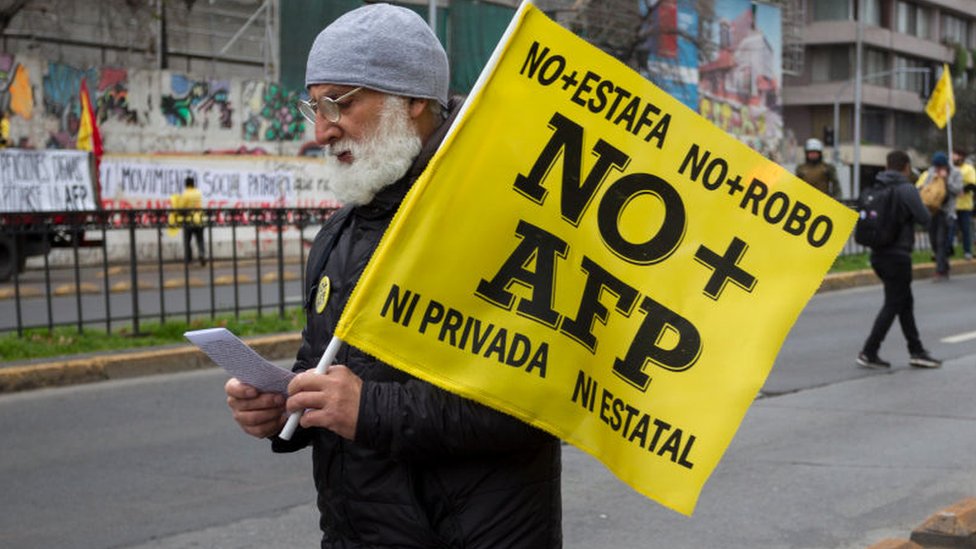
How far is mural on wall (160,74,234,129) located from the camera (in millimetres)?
27688

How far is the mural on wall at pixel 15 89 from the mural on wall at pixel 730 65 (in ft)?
83.9

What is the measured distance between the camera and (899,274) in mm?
11148

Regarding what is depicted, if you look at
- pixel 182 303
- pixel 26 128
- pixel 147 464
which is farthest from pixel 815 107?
pixel 147 464

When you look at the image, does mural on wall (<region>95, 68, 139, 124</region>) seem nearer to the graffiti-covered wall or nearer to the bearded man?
the graffiti-covered wall

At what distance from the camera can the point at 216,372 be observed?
1115 cm

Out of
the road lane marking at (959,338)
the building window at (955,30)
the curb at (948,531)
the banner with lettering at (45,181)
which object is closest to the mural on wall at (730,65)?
the banner with lettering at (45,181)

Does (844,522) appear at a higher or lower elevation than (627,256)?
lower

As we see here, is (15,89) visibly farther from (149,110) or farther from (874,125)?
(874,125)

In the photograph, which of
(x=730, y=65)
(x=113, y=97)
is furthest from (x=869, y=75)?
(x=113, y=97)

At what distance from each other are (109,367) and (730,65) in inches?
1835

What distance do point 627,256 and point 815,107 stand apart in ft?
245

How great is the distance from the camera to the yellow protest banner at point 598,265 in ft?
7.75

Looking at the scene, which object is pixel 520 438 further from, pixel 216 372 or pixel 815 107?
pixel 815 107

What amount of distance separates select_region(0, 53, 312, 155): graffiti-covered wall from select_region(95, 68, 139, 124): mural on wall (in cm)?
2
